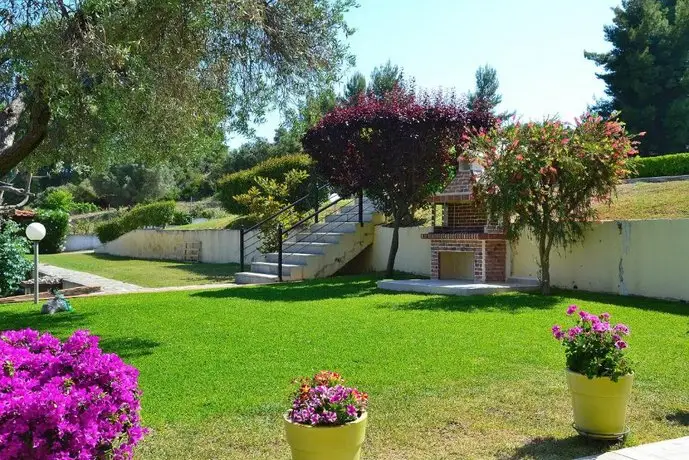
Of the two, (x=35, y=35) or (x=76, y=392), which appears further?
(x=35, y=35)

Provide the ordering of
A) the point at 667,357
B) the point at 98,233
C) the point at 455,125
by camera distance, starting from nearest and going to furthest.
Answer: the point at 667,357, the point at 455,125, the point at 98,233

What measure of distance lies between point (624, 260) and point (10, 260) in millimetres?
Answer: 13352

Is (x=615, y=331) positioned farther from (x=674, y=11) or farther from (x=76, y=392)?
(x=674, y=11)

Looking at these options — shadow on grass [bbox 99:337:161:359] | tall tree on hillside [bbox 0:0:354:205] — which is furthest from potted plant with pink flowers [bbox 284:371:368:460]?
tall tree on hillside [bbox 0:0:354:205]

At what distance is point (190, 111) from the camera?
9445 mm

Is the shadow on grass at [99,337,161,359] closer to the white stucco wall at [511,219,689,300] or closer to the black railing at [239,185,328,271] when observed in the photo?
the white stucco wall at [511,219,689,300]

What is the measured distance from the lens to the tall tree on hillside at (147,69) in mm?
7926

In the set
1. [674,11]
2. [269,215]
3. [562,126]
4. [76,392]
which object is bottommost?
[76,392]

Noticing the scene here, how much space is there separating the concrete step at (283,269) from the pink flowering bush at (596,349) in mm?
11715

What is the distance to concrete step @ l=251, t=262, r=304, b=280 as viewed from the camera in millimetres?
16089


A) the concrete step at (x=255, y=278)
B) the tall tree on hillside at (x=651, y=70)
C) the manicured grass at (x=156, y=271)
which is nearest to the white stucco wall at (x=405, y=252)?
the concrete step at (x=255, y=278)

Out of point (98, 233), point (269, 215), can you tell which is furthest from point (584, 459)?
point (98, 233)

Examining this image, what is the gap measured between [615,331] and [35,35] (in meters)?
7.03

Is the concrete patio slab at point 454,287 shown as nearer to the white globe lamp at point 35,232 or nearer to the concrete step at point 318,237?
the concrete step at point 318,237
